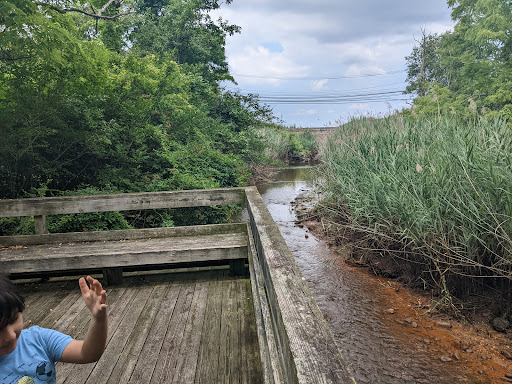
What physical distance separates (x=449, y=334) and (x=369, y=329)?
824mm

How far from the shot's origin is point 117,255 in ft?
10.9

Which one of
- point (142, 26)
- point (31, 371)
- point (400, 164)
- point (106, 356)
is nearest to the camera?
point (31, 371)

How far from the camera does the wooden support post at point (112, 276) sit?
11.5 feet

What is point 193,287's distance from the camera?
346 centimetres

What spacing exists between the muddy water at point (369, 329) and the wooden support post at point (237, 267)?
4.54ft

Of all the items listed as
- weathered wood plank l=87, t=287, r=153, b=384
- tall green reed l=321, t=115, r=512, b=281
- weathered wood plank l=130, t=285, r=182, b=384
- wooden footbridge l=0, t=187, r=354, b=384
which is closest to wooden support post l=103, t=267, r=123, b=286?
wooden footbridge l=0, t=187, r=354, b=384

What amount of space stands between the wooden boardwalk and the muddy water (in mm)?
1475

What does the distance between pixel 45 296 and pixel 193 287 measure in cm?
135

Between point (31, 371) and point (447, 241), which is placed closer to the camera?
point (31, 371)

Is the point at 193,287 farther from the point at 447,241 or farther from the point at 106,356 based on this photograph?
the point at 447,241

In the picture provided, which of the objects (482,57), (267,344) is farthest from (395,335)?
(482,57)

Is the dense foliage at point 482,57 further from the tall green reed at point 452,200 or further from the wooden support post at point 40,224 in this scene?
the wooden support post at point 40,224

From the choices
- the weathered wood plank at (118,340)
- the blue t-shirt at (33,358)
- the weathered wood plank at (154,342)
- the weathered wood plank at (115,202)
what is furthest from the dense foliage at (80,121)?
the blue t-shirt at (33,358)

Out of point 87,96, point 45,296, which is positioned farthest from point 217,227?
point 87,96
